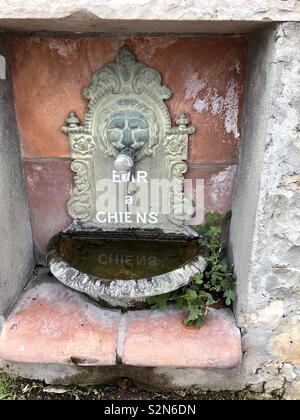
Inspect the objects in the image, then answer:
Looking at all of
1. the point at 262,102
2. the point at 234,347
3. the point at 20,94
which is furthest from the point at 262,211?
the point at 20,94

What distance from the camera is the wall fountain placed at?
5.90 ft

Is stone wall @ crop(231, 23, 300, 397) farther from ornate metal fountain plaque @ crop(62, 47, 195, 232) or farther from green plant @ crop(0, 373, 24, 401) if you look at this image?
green plant @ crop(0, 373, 24, 401)

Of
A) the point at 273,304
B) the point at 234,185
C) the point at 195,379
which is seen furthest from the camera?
the point at 234,185

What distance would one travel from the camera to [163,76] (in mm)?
1835

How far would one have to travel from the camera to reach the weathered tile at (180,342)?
1.70 metres

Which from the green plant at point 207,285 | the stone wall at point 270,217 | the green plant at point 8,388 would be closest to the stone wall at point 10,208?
the green plant at point 8,388

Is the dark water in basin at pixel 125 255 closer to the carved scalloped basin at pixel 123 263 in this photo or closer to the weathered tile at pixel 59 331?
the carved scalloped basin at pixel 123 263

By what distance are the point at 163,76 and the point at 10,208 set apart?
886mm

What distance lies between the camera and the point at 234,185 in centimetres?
200

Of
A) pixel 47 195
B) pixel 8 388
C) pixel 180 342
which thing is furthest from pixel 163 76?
pixel 8 388

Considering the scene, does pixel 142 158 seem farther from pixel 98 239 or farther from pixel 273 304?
pixel 273 304

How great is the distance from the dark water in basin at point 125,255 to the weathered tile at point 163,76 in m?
0.43

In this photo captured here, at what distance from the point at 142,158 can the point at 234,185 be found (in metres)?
0.45

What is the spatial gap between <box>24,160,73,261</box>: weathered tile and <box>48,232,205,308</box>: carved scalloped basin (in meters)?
0.09
